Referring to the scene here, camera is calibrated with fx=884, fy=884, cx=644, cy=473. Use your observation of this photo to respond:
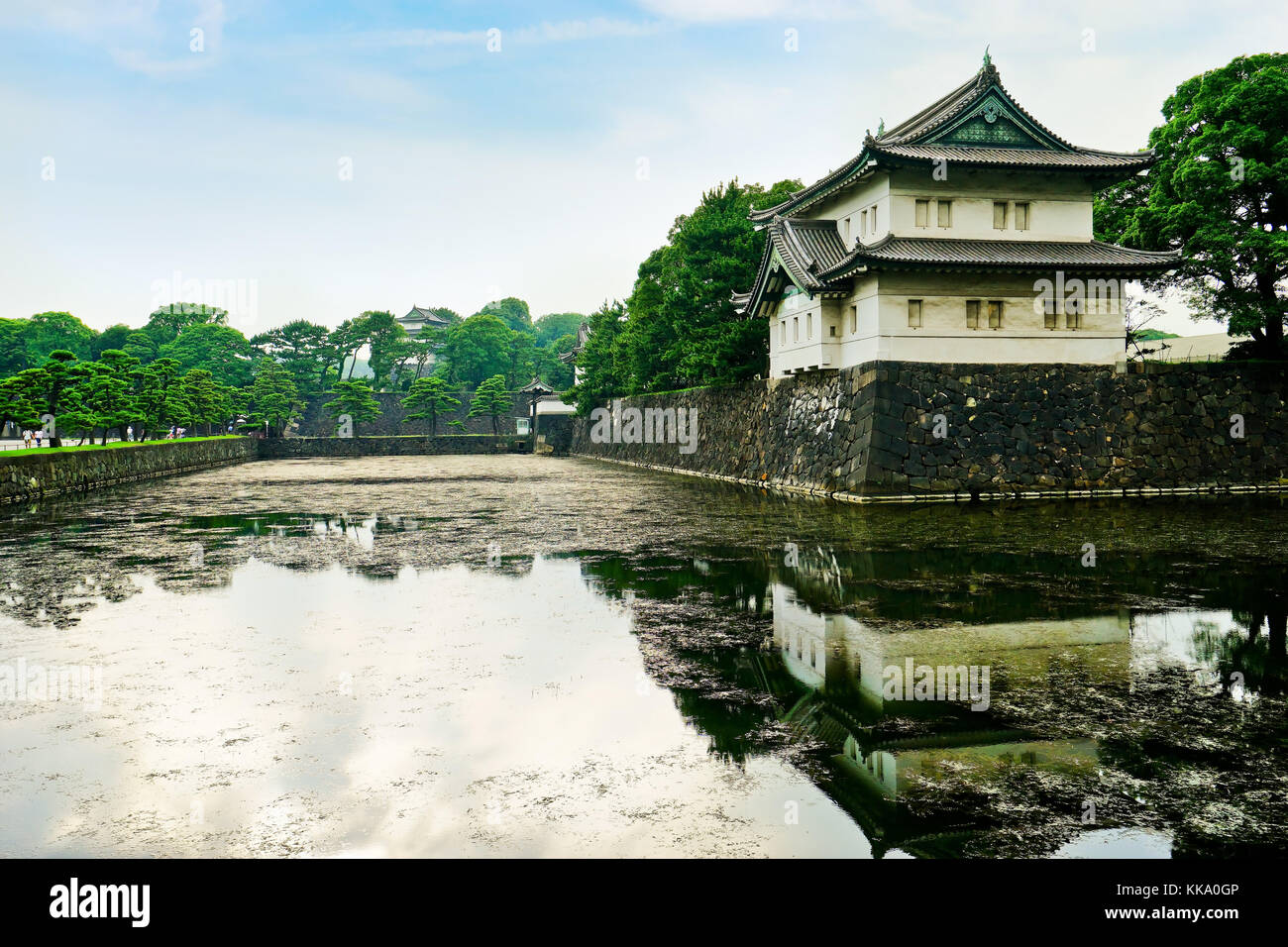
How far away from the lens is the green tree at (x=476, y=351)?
70.7 metres

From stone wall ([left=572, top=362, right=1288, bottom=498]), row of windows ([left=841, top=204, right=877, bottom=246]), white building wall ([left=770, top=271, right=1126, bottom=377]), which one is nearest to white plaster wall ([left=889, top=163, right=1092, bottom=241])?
row of windows ([left=841, top=204, right=877, bottom=246])

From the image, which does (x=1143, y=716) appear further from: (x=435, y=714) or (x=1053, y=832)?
(x=435, y=714)

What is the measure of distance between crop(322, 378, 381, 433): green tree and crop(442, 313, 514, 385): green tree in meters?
8.72

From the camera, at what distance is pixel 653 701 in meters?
6.01

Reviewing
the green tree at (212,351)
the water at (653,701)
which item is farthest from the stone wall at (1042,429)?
the green tree at (212,351)

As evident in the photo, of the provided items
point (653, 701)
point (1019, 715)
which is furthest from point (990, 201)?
point (653, 701)

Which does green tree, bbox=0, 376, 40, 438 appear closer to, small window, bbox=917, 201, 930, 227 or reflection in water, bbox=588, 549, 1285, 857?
reflection in water, bbox=588, 549, 1285, 857

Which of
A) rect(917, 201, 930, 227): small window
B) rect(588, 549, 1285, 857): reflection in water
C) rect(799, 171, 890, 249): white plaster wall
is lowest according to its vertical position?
rect(588, 549, 1285, 857): reflection in water

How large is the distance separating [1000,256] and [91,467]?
27.0 meters

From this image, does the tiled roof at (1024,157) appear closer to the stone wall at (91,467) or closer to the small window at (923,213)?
the small window at (923,213)

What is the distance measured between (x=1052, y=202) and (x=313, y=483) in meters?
24.5

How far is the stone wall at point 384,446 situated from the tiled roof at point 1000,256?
137 feet

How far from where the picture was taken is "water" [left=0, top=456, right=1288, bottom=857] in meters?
4.11
